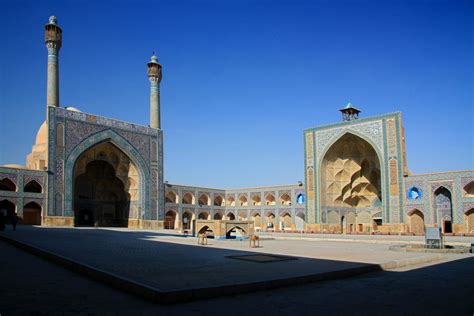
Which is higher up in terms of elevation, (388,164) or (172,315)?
(388,164)

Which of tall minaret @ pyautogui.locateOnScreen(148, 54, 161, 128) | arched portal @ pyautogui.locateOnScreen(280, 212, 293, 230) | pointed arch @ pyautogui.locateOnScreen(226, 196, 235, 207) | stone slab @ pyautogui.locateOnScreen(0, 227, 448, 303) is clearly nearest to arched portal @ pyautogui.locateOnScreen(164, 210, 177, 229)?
pointed arch @ pyautogui.locateOnScreen(226, 196, 235, 207)

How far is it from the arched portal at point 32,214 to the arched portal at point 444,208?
23.5 metres

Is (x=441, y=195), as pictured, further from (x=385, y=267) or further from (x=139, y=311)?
(x=139, y=311)

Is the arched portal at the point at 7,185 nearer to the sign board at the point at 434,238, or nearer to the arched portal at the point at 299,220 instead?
the arched portal at the point at 299,220

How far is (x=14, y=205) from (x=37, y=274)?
20.8 metres

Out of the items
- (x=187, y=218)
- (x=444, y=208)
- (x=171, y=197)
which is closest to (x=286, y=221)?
(x=187, y=218)

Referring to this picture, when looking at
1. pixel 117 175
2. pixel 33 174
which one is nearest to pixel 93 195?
pixel 117 175

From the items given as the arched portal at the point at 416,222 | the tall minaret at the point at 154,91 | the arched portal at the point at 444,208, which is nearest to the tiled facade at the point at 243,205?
the tall minaret at the point at 154,91

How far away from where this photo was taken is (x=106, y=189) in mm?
33000

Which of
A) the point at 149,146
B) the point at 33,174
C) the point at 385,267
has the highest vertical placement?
the point at 149,146

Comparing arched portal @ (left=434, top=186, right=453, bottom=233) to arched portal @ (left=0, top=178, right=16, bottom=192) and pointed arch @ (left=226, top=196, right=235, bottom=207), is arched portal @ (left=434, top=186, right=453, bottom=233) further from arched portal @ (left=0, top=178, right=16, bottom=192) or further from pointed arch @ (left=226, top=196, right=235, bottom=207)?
arched portal @ (left=0, top=178, right=16, bottom=192)

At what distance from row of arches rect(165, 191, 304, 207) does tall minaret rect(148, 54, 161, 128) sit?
266 inches

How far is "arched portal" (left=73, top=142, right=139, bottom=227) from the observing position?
3045 centimetres

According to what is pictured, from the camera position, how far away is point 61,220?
2522cm
